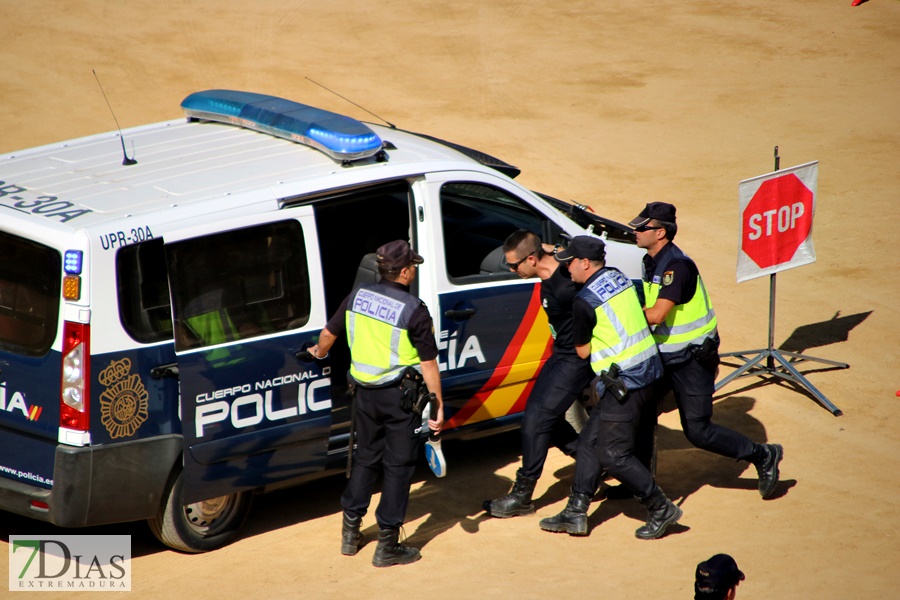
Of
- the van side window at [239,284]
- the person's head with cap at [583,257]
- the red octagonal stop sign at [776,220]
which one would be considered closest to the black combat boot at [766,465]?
the person's head with cap at [583,257]

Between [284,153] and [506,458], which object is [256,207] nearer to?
[284,153]

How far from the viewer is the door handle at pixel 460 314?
6.63 meters

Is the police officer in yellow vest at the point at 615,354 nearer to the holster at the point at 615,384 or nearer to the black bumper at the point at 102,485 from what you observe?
the holster at the point at 615,384

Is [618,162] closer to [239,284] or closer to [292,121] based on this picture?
[292,121]

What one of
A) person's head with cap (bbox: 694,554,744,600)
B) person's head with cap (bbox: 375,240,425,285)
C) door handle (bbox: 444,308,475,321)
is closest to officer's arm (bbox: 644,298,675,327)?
door handle (bbox: 444,308,475,321)

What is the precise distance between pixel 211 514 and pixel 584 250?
254 centimetres

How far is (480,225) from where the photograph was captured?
23.3 feet

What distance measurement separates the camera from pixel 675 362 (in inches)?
265

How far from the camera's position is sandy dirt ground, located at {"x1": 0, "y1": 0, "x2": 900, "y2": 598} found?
6.25 metres

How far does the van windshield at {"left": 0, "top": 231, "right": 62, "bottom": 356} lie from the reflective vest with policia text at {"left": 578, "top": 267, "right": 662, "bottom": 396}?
275 cm

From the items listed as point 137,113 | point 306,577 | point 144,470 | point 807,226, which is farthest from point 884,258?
point 137,113

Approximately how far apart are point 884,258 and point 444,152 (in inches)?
226

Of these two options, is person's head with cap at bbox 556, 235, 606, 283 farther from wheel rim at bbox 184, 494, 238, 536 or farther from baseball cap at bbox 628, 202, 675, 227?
wheel rim at bbox 184, 494, 238, 536

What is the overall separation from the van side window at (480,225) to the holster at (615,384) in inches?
39.2
